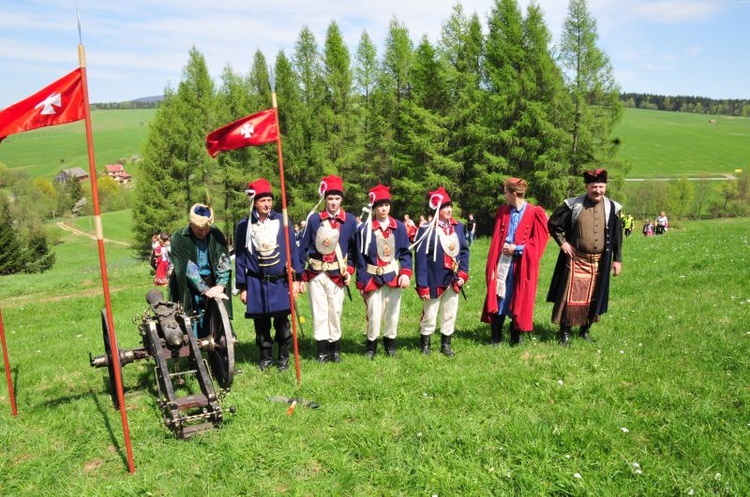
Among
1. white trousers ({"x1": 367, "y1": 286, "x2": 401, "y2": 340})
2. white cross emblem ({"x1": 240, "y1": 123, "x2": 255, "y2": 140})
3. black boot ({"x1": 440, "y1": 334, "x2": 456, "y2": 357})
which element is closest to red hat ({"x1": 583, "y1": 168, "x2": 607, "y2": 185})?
black boot ({"x1": 440, "y1": 334, "x2": 456, "y2": 357})

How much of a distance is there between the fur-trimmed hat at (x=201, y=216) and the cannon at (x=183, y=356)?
93 cm

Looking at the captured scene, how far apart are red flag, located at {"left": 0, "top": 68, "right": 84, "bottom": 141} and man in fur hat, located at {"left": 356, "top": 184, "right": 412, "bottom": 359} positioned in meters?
3.45

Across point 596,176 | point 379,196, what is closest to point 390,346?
point 379,196

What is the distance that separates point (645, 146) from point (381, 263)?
3832 inches

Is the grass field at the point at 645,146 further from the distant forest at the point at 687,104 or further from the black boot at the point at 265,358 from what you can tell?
the black boot at the point at 265,358

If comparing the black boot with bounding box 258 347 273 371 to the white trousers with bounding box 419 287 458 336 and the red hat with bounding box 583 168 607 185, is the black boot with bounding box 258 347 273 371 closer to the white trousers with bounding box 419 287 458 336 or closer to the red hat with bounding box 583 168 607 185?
the white trousers with bounding box 419 287 458 336

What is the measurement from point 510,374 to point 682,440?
1881mm

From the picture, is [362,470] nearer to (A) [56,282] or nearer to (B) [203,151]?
(A) [56,282]

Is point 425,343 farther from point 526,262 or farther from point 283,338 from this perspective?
point 283,338

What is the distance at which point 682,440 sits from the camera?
13.6 feet

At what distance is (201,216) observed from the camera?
6.16 metres

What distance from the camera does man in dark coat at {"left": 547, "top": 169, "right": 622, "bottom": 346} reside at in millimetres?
6859

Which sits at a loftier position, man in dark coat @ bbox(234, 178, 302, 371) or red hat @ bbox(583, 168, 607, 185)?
red hat @ bbox(583, 168, 607, 185)

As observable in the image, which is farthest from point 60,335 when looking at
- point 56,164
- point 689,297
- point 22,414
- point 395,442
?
point 56,164
